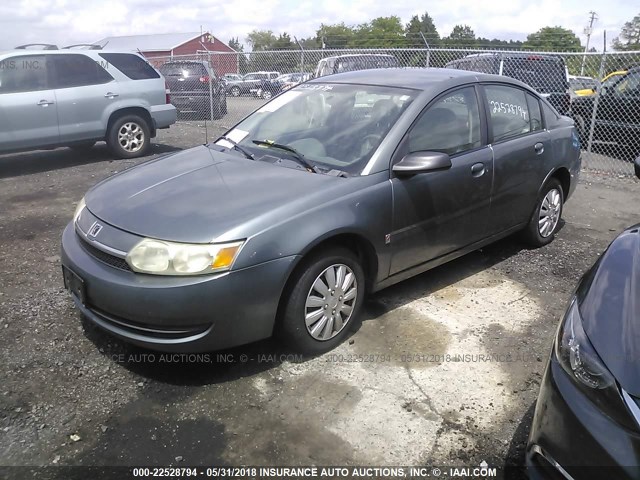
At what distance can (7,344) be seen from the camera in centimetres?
338

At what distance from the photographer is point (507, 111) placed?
14.6 feet

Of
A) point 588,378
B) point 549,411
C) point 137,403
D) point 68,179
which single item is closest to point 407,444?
point 549,411

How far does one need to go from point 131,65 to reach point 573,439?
8.98 meters

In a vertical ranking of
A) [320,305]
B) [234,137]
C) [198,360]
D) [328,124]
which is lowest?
[198,360]

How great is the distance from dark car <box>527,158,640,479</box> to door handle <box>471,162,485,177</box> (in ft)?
5.88

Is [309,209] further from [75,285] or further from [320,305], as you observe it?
[75,285]

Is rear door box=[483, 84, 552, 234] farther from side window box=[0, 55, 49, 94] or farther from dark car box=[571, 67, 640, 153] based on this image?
side window box=[0, 55, 49, 94]

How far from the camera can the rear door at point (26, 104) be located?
7.66 meters

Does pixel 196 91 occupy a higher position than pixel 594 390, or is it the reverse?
pixel 196 91

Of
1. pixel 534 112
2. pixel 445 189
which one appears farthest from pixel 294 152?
pixel 534 112

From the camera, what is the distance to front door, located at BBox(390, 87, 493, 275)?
3547 millimetres

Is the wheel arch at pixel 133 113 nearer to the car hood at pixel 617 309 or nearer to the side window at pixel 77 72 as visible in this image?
the side window at pixel 77 72

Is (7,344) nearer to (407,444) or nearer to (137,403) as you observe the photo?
(137,403)

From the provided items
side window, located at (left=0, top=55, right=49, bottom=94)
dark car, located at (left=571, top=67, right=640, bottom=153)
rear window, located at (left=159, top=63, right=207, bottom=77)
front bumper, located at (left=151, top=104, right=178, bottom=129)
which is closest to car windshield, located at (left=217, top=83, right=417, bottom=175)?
side window, located at (left=0, top=55, right=49, bottom=94)
